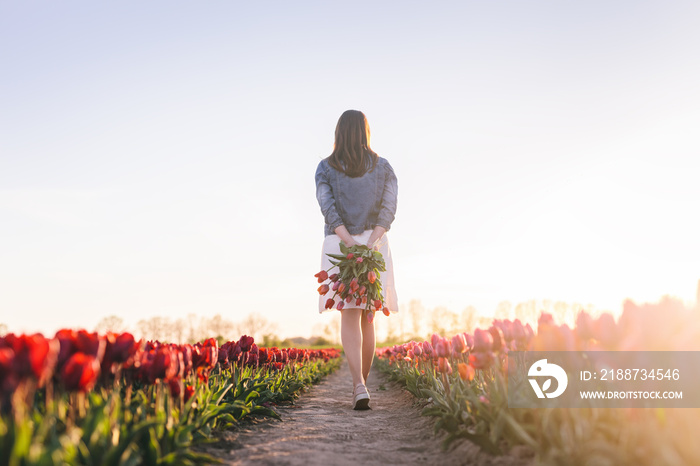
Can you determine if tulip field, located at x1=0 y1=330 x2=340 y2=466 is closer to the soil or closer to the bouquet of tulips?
the soil

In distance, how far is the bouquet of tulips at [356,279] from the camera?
5.38 meters

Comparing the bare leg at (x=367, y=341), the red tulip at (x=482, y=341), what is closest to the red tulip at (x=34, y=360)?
the red tulip at (x=482, y=341)

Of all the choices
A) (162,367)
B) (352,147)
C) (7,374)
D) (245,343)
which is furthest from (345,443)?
(352,147)

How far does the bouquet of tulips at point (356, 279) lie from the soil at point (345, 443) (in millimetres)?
1294

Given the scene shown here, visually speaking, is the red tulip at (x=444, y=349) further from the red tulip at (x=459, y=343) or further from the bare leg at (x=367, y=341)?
the bare leg at (x=367, y=341)

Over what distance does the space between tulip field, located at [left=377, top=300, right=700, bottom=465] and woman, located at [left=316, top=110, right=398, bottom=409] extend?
2332mm

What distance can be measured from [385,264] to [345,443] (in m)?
2.59

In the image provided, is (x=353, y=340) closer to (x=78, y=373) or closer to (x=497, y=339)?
(x=497, y=339)

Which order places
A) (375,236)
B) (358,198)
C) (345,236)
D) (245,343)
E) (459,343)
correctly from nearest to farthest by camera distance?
(459,343)
(245,343)
(345,236)
(375,236)
(358,198)

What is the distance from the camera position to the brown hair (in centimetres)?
595

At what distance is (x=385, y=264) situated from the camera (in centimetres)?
596

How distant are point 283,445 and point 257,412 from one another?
1505 millimetres

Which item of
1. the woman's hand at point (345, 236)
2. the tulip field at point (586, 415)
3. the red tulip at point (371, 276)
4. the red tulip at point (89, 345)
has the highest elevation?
the woman's hand at point (345, 236)

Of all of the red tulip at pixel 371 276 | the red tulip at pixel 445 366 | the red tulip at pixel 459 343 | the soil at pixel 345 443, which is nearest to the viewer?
the soil at pixel 345 443
